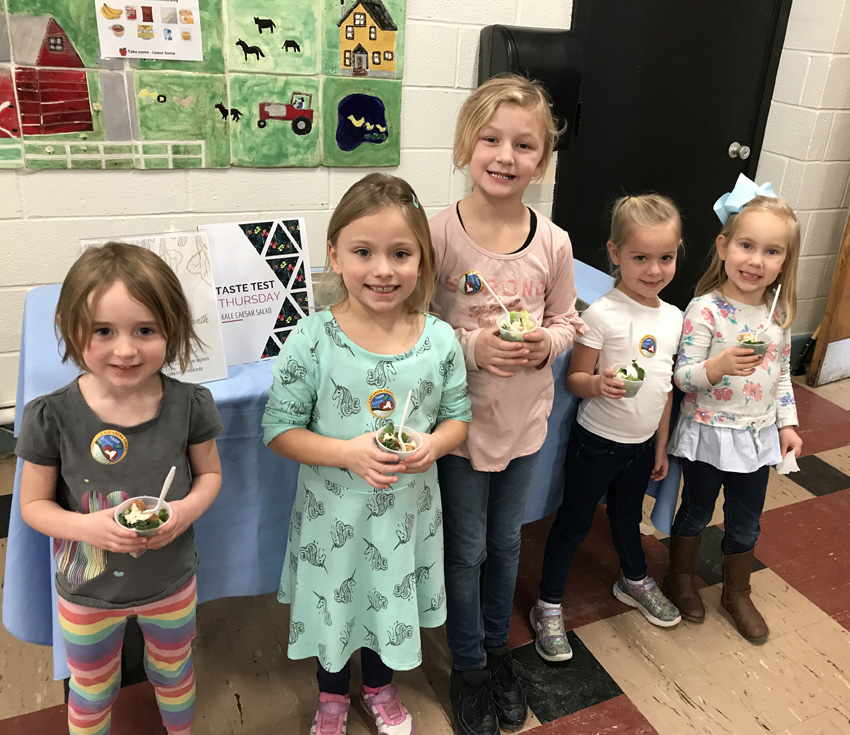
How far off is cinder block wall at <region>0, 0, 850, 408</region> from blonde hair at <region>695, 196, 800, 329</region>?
4.31 ft

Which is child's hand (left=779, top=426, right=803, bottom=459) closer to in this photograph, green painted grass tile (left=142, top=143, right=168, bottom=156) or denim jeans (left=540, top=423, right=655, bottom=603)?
denim jeans (left=540, top=423, right=655, bottom=603)

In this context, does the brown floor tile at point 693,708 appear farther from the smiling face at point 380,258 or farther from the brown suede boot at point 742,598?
the smiling face at point 380,258

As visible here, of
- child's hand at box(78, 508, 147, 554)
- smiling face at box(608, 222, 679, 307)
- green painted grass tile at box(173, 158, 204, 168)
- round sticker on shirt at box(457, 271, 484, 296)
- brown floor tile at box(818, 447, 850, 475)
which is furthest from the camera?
brown floor tile at box(818, 447, 850, 475)

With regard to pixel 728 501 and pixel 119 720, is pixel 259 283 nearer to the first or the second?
pixel 119 720

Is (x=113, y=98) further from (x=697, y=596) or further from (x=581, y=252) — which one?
(x=697, y=596)

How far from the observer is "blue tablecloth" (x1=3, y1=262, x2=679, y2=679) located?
141 centimetres

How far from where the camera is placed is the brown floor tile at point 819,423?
121 inches

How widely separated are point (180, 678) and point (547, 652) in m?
0.95

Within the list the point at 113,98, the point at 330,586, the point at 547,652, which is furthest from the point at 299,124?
the point at 547,652

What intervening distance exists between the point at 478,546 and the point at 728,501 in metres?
0.85

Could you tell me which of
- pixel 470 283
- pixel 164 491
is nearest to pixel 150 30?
pixel 470 283

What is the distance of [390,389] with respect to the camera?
1.33 meters

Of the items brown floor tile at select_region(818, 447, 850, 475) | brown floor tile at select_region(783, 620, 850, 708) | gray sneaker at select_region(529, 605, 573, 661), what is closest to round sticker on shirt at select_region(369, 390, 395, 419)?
gray sneaker at select_region(529, 605, 573, 661)

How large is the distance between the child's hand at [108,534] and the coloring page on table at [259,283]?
1.70ft
